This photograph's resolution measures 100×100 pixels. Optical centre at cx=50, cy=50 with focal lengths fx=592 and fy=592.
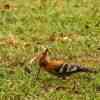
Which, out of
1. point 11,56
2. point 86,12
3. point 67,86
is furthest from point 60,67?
point 86,12

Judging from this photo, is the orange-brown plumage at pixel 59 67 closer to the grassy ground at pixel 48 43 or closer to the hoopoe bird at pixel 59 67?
the hoopoe bird at pixel 59 67

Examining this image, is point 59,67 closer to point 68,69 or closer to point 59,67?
point 59,67

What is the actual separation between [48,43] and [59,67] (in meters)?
2.10

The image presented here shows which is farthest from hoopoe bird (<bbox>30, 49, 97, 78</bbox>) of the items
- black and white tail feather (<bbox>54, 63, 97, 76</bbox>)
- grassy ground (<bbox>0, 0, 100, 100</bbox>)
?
grassy ground (<bbox>0, 0, 100, 100</bbox>)

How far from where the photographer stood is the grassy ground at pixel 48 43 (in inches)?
304

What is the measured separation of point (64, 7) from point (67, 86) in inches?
163

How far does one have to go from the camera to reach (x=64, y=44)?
9.66 m

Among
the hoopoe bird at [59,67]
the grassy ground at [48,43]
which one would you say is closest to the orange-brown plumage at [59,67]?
the hoopoe bird at [59,67]

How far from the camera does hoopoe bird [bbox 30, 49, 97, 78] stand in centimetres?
758

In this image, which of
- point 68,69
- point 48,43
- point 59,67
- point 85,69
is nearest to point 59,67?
point 59,67

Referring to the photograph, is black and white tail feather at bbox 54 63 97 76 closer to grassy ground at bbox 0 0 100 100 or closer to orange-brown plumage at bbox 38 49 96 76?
orange-brown plumage at bbox 38 49 96 76

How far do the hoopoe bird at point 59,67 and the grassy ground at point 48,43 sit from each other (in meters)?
0.14

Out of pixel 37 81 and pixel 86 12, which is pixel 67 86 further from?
pixel 86 12

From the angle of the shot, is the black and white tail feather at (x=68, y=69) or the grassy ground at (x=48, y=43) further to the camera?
the grassy ground at (x=48, y=43)
